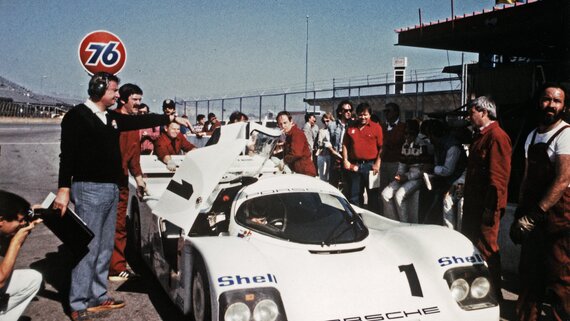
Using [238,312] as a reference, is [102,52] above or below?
above

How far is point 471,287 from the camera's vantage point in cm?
344

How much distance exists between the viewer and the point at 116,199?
434 centimetres

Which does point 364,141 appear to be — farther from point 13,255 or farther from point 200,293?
point 13,255

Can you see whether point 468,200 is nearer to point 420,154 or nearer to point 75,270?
point 420,154

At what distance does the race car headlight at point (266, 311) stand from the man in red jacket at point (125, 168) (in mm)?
2582

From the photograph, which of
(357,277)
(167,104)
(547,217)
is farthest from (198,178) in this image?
(167,104)

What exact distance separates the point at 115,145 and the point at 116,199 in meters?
0.47

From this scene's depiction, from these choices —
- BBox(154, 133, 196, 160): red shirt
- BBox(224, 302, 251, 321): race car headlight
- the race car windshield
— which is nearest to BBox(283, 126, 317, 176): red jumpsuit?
BBox(154, 133, 196, 160): red shirt

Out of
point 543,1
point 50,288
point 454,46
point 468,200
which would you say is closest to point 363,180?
point 468,200

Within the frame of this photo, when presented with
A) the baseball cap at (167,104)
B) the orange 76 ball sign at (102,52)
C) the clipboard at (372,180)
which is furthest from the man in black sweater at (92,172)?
the clipboard at (372,180)

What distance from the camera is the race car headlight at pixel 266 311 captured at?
2949 millimetres

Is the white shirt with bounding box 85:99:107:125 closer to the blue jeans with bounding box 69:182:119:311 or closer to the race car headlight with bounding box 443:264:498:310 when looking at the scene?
the blue jeans with bounding box 69:182:119:311

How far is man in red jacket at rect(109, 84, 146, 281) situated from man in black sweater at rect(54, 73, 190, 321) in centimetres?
83

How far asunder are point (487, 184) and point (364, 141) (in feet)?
9.66
